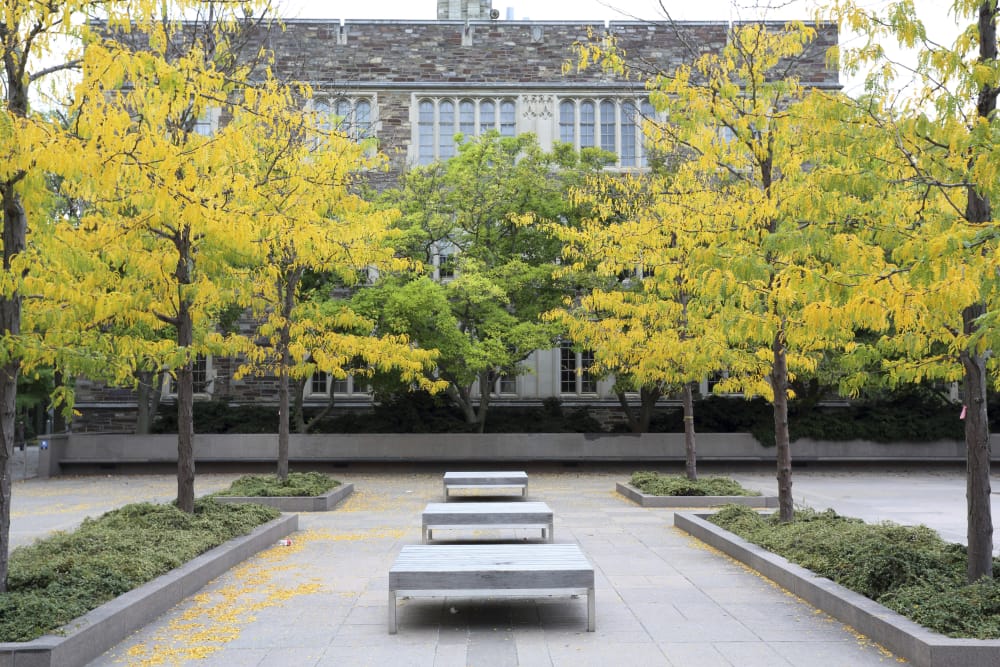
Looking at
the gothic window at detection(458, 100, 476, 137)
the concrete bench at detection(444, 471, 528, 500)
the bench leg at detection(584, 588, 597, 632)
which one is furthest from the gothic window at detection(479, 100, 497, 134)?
the bench leg at detection(584, 588, 597, 632)

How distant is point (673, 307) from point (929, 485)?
9.60 metres

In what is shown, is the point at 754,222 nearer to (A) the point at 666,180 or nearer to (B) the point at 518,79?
(A) the point at 666,180

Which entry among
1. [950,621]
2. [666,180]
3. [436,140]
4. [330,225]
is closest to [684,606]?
[950,621]

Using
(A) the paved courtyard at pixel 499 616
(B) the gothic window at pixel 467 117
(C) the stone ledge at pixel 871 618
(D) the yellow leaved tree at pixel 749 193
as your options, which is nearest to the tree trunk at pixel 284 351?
(A) the paved courtyard at pixel 499 616

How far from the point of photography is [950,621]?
6801 mm

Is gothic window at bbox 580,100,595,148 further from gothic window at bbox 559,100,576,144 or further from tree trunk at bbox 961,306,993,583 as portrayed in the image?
tree trunk at bbox 961,306,993,583

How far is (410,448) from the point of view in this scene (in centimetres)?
2786

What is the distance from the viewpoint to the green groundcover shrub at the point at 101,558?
699 cm

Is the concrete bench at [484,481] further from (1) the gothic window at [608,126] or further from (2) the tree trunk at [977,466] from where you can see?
(1) the gothic window at [608,126]

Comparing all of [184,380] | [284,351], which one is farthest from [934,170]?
[284,351]

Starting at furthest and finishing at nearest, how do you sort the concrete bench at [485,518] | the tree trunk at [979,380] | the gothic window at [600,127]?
the gothic window at [600,127] → the concrete bench at [485,518] → the tree trunk at [979,380]

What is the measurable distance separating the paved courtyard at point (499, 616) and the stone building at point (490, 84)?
67.5ft

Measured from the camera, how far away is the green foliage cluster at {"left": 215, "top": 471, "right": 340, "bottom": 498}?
17.3 m

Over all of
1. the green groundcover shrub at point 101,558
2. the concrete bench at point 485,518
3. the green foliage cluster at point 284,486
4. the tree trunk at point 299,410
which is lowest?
the green foliage cluster at point 284,486
